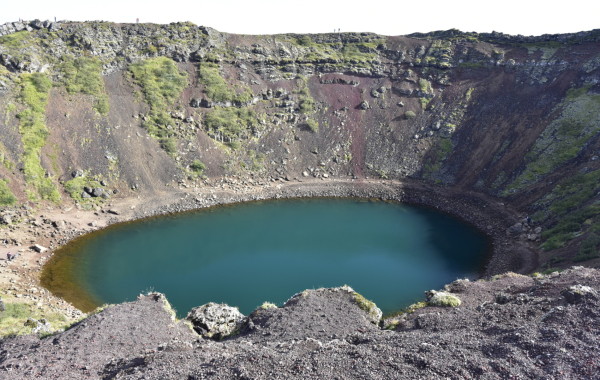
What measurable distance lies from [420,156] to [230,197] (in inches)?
1330

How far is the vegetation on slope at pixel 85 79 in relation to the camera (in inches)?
2451

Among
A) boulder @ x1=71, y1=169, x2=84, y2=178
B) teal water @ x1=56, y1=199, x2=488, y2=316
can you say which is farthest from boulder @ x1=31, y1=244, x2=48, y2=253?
boulder @ x1=71, y1=169, x2=84, y2=178

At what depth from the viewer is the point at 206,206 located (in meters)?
58.2

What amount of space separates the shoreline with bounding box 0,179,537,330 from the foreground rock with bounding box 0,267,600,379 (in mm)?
13519

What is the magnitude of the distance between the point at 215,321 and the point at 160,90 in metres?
54.1

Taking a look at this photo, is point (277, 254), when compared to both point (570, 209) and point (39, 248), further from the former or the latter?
point (570, 209)

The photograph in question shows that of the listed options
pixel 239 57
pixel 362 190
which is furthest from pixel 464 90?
pixel 239 57

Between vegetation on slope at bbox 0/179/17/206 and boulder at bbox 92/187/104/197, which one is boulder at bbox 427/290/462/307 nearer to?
boulder at bbox 92/187/104/197

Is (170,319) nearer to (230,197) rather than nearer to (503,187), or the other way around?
(230,197)

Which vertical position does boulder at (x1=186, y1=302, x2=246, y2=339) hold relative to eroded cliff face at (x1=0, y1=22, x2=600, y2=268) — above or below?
below

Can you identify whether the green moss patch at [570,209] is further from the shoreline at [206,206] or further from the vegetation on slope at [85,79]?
the vegetation on slope at [85,79]

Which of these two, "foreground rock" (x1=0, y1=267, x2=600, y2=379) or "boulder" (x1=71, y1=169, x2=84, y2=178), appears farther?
"boulder" (x1=71, y1=169, x2=84, y2=178)

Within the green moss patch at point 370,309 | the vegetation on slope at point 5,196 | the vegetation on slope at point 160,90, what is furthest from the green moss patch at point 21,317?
A: the vegetation on slope at point 160,90

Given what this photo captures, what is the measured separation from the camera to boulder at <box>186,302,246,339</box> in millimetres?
24156
